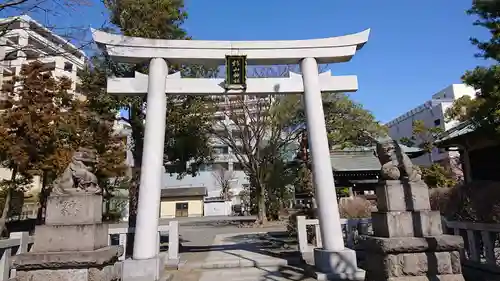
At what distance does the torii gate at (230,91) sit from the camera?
24.1 feet

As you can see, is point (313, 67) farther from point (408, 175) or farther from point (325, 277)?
point (325, 277)

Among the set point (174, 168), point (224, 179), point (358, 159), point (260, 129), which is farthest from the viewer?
point (224, 179)

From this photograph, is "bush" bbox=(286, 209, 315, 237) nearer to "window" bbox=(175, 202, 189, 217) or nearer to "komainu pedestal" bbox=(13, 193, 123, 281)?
"komainu pedestal" bbox=(13, 193, 123, 281)

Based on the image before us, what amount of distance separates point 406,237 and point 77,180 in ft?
17.1

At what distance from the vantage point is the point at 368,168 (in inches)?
698

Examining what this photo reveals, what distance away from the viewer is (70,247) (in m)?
4.79

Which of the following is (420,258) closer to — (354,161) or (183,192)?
(354,161)

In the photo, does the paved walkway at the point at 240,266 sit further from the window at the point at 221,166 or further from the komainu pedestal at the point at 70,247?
the window at the point at 221,166

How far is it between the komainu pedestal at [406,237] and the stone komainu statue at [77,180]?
15.0 ft

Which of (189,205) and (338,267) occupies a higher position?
(189,205)

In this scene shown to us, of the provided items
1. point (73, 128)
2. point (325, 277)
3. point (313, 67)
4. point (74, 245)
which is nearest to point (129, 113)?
point (73, 128)

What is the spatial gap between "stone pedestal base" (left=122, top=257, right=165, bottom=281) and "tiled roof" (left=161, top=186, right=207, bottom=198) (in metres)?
37.4

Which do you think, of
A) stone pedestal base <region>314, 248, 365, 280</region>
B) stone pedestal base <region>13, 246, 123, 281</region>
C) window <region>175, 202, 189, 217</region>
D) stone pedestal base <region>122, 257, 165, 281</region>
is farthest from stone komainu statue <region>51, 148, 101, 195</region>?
window <region>175, 202, 189, 217</region>

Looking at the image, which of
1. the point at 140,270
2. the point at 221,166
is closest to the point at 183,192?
the point at 221,166
